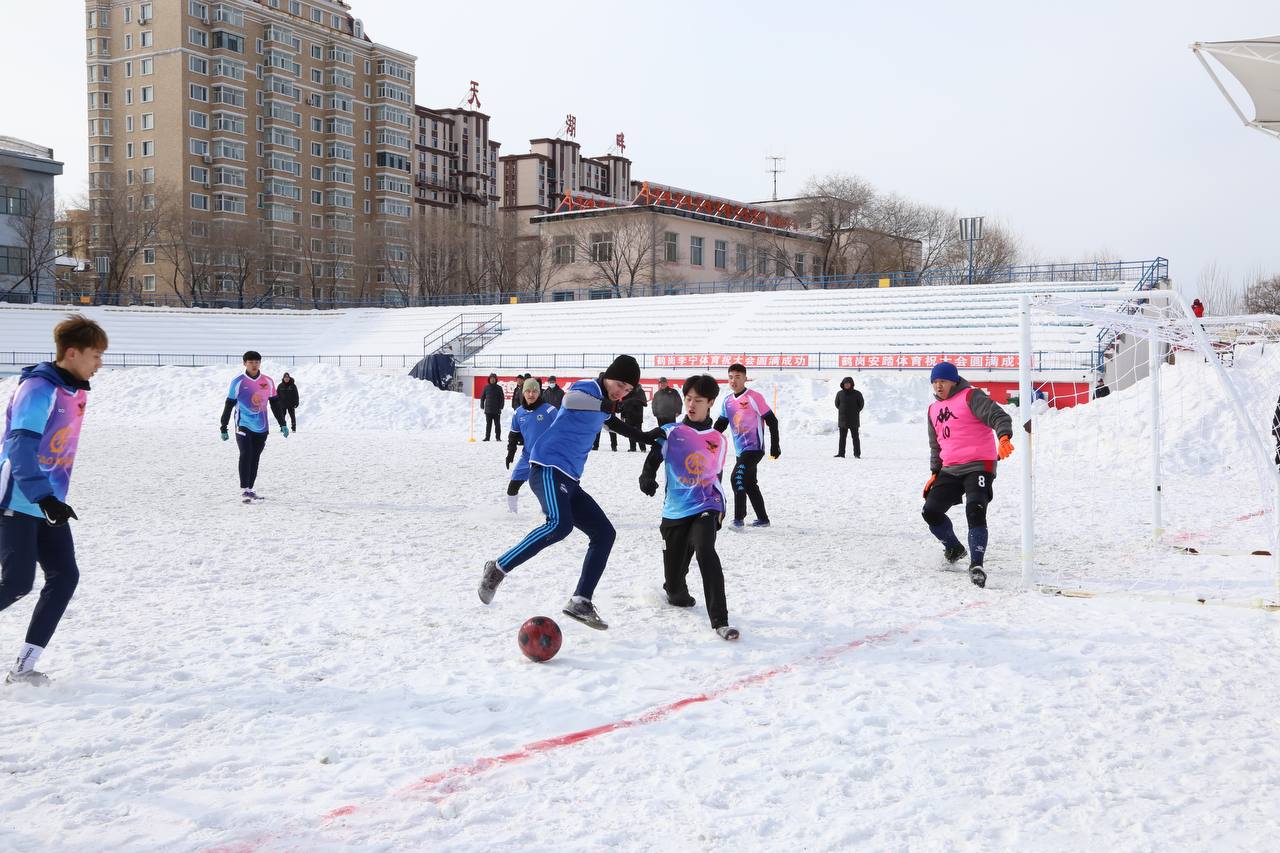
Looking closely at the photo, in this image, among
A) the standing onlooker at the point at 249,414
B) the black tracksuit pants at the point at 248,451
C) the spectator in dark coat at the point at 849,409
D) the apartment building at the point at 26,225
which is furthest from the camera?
the apartment building at the point at 26,225

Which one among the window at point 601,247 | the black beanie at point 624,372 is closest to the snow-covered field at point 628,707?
the black beanie at point 624,372

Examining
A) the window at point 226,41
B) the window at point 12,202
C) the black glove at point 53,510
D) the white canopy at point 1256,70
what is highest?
the window at point 226,41

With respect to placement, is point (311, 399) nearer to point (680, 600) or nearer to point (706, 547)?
point (680, 600)

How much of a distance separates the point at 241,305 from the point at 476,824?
54.8 m

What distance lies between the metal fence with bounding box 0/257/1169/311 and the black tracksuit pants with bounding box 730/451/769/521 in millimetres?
29494

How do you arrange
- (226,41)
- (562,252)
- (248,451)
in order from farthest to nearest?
(226,41) < (562,252) < (248,451)

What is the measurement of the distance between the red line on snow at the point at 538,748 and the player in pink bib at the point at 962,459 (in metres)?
2.21

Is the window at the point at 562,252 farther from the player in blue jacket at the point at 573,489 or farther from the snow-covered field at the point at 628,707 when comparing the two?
the player in blue jacket at the point at 573,489

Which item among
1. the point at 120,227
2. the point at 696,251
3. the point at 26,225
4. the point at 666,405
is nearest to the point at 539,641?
the point at 666,405

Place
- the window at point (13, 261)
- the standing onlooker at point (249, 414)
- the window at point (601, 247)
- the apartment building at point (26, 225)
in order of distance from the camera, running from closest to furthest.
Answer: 1. the standing onlooker at point (249, 414)
2. the apartment building at point (26, 225)
3. the window at point (13, 261)
4. the window at point (601, 247)

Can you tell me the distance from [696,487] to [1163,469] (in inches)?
450

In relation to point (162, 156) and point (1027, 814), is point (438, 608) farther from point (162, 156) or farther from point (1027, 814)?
point (162, 156)

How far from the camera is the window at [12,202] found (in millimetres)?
52000

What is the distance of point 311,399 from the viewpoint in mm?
29266
